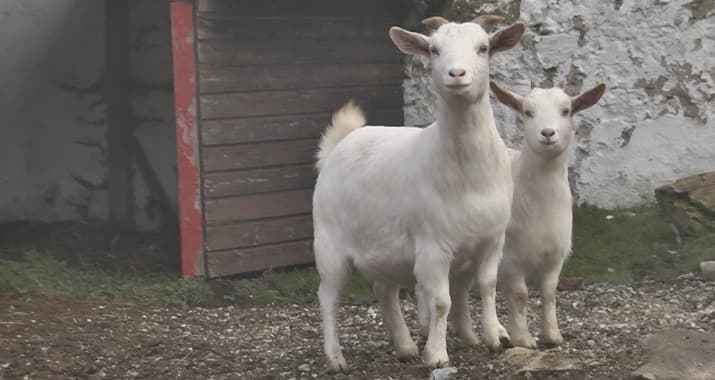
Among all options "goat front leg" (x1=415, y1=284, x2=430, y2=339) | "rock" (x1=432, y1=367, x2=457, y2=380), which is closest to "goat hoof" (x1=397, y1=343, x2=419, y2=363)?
"goat front leg" (x1=415, y1=284, x2=430, y2=339)

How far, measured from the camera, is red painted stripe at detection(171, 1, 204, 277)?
813cm

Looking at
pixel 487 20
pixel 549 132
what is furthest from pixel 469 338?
pixel 487 20

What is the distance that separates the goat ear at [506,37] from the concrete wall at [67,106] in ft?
18.2

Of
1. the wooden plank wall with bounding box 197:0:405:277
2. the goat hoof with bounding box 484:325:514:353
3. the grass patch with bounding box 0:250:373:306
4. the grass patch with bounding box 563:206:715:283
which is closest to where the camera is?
the goat hoof with bounding box 484:325:514:353

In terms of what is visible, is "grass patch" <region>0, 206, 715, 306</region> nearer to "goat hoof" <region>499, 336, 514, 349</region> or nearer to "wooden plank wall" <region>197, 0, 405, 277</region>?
"wooden plank wall" <region>197, 0, 405, 277</region>

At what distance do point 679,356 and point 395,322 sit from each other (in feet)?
5.05

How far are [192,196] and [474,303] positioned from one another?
2.26m

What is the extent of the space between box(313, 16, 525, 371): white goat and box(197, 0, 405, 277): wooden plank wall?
2.58 meters

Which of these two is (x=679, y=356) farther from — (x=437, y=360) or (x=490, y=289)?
(x=437, y=360)

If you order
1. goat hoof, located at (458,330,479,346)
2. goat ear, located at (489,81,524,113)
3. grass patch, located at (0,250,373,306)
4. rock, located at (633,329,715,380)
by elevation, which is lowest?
grass patch, located at (0,250,373,306)

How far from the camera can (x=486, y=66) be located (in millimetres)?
5289

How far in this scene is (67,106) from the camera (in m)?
10.6

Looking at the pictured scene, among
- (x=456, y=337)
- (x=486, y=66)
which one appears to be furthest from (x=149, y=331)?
(x=486, y=66)

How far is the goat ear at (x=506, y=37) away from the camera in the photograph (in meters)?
5.38
